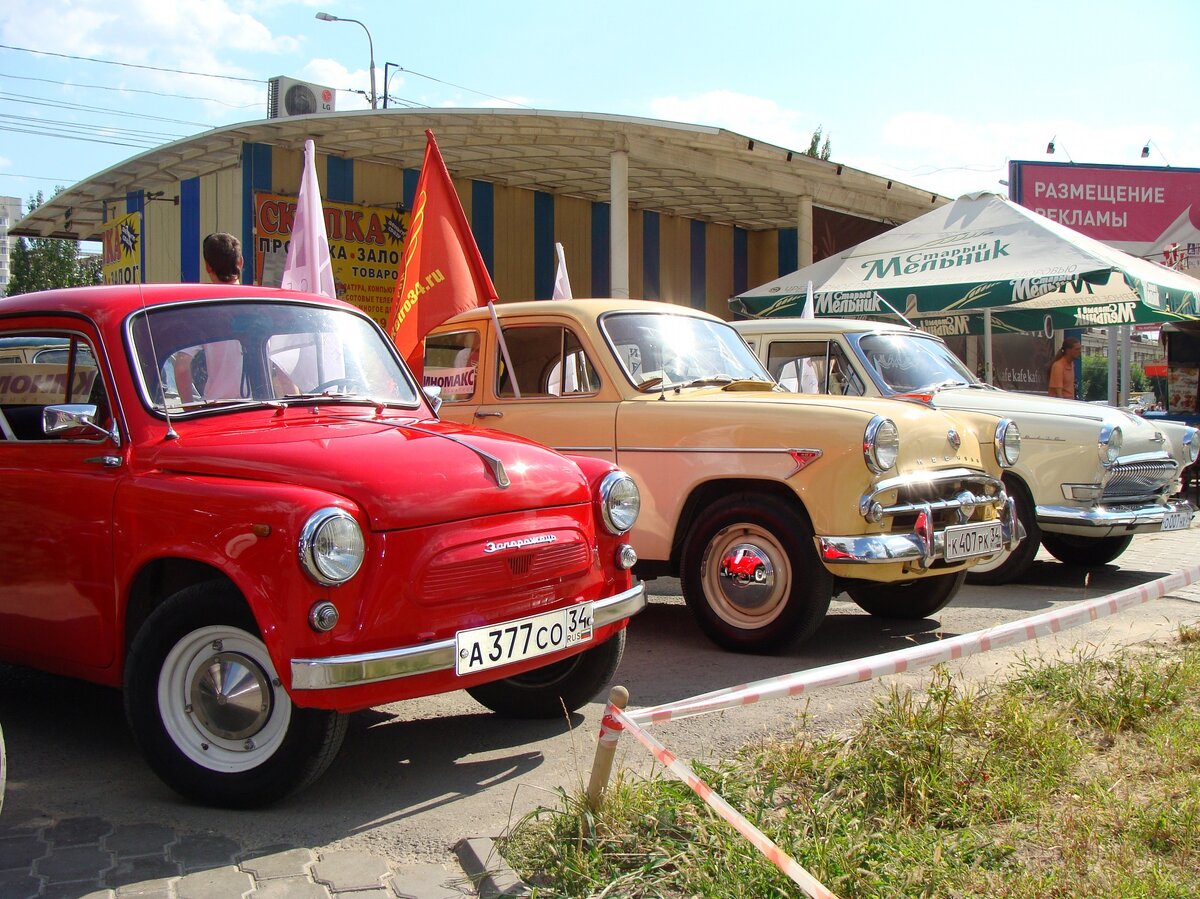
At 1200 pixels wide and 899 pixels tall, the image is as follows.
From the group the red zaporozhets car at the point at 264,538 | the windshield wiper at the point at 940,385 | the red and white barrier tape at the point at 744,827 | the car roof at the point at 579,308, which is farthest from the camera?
the windshield wiper at the point at 940,385

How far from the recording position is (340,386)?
450cm

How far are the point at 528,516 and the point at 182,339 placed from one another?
153cm

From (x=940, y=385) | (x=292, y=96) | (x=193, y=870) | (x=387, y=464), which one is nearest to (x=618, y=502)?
(x=387, y=464)

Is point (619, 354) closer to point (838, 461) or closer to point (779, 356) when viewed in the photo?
point (838, 461)

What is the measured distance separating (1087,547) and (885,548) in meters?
4.02

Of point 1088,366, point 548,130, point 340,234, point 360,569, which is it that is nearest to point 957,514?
point 360,569

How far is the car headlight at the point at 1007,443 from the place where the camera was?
22.3 ft

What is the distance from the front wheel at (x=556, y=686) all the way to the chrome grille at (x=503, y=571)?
0.49m

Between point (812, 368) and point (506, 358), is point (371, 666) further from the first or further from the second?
point (812, 368)

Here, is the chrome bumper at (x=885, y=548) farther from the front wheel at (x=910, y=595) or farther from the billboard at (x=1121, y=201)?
the billboard at (x=1121, y=201)

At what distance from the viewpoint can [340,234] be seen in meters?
14.2

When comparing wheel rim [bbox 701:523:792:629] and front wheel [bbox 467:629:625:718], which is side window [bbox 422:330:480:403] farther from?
front wheel [bbox 467:629:625:718]

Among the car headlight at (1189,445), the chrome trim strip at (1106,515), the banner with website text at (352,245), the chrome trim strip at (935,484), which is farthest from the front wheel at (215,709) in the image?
the banner with website text at (352,245)

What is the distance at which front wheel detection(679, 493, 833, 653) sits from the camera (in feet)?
17.3
